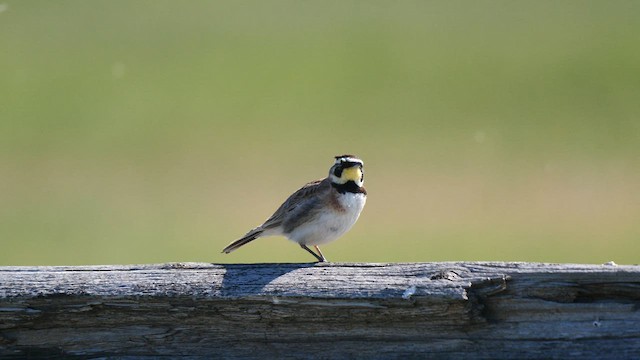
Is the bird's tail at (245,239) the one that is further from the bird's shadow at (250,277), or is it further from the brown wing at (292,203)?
the bird's shadow at (250,277)

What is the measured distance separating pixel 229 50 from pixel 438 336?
79.6ft

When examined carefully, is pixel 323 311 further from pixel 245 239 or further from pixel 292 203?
pixel 292 203

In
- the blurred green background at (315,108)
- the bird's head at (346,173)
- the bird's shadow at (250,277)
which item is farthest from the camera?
the blurred green background at (315,108)

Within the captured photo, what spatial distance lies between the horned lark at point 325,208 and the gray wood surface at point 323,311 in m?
1.93

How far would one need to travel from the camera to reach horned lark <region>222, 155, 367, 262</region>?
660 cm

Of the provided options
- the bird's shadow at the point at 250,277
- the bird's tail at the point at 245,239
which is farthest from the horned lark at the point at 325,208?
the bird's shadow at the point at 250,277

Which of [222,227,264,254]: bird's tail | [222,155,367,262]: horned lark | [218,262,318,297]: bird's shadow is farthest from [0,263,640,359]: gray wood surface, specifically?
[222,155,367,262]: horned lark

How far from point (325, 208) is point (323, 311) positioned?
7.51 feet

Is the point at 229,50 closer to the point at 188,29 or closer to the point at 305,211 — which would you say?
the point at 188,29

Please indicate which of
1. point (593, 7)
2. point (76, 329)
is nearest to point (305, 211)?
point (76, 329)

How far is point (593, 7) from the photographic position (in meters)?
29.2

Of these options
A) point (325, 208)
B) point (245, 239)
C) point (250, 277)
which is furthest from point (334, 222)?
point (250, 277)

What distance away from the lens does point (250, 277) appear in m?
4.50

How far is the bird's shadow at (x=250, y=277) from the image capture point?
4405 mm
